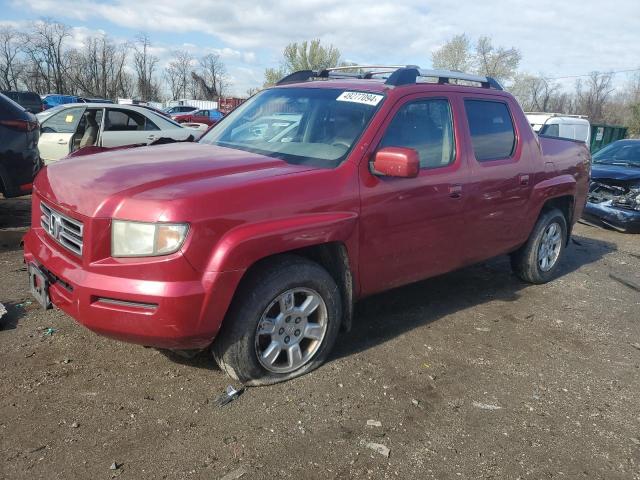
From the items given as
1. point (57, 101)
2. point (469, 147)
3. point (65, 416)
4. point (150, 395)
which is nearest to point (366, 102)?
Answer: point (469, 147)

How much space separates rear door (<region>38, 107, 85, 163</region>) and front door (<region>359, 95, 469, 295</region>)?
7.47 m

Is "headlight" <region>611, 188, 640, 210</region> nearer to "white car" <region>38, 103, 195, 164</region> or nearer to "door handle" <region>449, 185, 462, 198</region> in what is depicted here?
"door handle" <region>449, 185, 462, 198</region>

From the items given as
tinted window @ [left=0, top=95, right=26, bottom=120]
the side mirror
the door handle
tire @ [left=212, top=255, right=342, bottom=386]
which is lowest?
tire @ [left=212, top=255, right=342, bottom=386]

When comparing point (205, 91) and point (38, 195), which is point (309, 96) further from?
point (205, 91)

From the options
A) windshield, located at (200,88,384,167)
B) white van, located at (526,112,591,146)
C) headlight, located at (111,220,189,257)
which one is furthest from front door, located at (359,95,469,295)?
white van, located at (526,112,591,146)

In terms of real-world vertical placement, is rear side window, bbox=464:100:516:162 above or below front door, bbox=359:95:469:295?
above

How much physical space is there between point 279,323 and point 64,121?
27.7 ft

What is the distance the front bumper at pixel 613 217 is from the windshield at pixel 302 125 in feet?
21.7

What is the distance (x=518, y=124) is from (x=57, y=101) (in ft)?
130

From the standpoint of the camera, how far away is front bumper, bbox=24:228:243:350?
2660mm

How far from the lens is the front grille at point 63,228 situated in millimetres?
2852

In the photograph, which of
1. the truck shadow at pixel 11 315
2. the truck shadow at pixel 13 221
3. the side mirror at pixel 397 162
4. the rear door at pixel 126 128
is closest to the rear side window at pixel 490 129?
the side mirror at pixel 397 162

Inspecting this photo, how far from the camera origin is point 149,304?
8.78 ft

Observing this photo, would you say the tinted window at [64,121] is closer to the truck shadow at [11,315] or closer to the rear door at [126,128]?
the rear door at [126,128]
